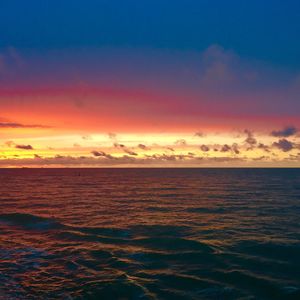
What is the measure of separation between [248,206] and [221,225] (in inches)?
720

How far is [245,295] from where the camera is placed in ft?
67.4

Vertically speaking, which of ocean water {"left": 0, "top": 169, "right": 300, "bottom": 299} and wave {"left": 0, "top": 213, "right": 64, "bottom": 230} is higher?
ocean water {"left": 0, "top": 169, "right": 300, "bottom": 299}

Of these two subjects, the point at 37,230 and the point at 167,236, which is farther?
the point at 37,230

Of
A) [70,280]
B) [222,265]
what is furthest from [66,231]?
[222,265]

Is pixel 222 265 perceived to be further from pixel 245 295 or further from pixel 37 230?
pixel 37 230

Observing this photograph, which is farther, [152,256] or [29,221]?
[29,221]

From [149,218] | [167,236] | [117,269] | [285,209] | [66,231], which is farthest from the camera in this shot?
[285,209]

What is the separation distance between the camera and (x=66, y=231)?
39750 millimetres

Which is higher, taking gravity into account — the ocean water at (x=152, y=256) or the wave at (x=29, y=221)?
the ocean water at (x=152, y=256)

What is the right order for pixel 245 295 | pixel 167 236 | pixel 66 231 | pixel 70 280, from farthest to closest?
pixel 66 231 → pixel 167 236 → pixel 70 280 → pixel 245 295

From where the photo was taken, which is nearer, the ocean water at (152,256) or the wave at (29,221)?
the ocean water at (152,256)

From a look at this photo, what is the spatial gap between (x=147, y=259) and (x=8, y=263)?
35.0ft

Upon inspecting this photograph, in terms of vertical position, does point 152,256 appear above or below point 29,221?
above

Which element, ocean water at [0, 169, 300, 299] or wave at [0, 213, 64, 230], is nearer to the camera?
ocean water at [0, 169, 300, 299]
